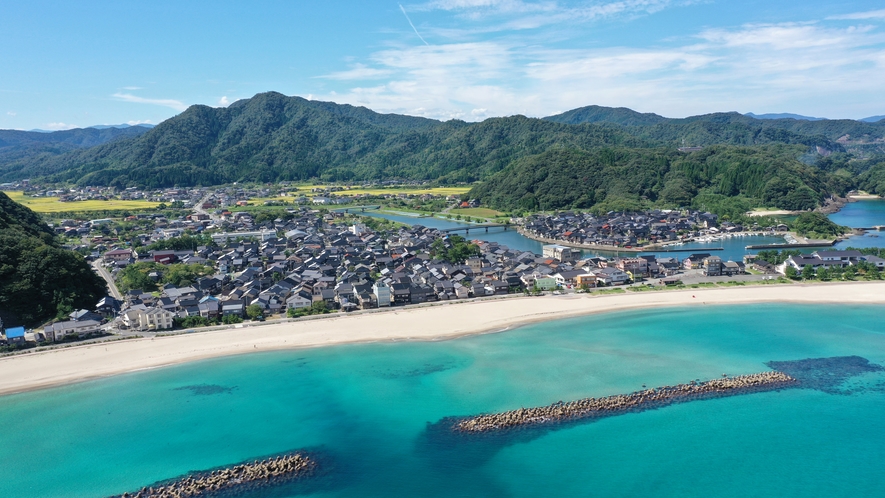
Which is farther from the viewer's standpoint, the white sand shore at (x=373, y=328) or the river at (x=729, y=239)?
the river at (x=729, y=239)

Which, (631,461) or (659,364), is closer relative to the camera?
(631,461)

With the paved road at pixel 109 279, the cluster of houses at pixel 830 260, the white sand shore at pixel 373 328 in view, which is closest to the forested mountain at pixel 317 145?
the cluster of houses at pixel 830 260

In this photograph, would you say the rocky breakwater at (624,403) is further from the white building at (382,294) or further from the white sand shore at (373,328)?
the white building at (382,294)

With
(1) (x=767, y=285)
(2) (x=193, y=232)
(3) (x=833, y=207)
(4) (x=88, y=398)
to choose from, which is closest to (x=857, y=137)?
(3) (x=833, y=207)

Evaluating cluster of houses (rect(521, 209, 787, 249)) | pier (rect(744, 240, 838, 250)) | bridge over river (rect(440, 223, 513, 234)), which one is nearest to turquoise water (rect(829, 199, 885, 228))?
cluster of houses (rect(521, 209, 787, 249))

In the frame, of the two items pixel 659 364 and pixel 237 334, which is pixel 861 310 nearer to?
pixel 659 364

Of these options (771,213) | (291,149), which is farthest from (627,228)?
(291,149)
